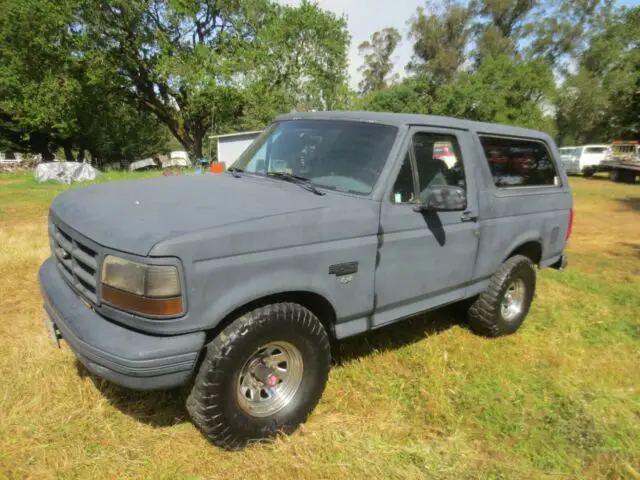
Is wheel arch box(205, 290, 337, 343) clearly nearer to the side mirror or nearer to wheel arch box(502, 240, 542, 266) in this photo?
the side mirror

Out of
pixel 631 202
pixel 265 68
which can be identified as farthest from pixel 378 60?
pixel 631 202

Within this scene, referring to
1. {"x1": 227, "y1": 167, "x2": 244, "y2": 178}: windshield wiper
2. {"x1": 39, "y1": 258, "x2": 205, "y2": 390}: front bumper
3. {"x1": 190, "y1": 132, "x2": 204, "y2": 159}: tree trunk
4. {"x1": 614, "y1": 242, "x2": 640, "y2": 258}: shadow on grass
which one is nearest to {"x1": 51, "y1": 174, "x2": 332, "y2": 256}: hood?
{"x1": 227, "y1": 167, "x2": 244, "y2": 178}: windshield wiper

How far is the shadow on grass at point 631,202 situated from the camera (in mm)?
13969

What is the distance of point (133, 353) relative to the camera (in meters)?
2.07

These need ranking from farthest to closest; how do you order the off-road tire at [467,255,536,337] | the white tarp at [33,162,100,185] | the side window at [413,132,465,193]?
the white tarp at [33,162,100,185] < the off-road tire at [467,255,536,337] < the side window at [413,132,465,193]

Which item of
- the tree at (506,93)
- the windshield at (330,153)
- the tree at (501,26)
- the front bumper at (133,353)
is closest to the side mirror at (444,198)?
the windshield at (330,153)

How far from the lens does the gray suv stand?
213 cm

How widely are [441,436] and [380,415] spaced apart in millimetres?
408

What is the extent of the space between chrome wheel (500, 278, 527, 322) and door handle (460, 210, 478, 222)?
1.14m

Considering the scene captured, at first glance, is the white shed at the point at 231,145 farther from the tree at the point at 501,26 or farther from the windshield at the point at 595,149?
the tree at the point at 501,26

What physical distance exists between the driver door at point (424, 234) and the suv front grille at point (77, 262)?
1.66 metres

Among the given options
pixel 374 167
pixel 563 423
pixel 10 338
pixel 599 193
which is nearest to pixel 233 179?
pixel 374 167

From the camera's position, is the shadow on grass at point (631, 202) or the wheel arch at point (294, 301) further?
the shadow on grass at point (631, 202)

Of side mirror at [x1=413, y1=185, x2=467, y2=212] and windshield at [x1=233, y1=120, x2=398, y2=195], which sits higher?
windshield at [x1=233, y1=120, x2=398, y2=195]
